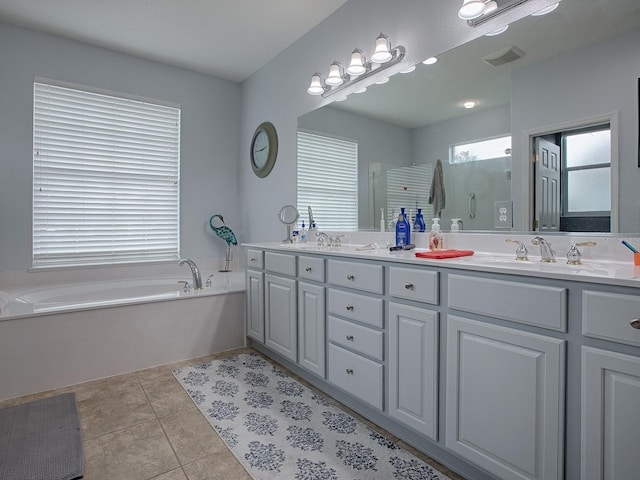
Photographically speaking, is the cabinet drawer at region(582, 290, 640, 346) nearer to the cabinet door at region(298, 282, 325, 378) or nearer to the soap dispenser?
the soap dispenser

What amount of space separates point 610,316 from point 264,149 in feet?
10.4

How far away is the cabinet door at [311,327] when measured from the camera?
7.02 ft

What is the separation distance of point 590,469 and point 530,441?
0.16m

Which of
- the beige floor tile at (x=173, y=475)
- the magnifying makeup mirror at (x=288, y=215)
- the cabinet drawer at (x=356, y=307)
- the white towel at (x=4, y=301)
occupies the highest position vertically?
the magnifying makeup mirror at (x=288, y=215)

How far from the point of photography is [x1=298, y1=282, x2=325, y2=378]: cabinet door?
2141 millimetres

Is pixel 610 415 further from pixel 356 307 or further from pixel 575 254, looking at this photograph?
pixel 356 307

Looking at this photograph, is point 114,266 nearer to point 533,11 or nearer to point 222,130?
point 222,130

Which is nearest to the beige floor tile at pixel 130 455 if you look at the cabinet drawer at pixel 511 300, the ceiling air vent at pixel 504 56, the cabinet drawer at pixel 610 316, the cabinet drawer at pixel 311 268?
the cabinet drawer at pixel 311 268

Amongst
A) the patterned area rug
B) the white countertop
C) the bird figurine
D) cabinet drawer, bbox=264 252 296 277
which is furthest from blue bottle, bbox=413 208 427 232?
the bird figurine

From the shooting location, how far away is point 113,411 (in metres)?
2.04

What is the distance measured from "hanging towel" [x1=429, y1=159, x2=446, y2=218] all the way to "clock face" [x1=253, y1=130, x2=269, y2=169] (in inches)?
76.4

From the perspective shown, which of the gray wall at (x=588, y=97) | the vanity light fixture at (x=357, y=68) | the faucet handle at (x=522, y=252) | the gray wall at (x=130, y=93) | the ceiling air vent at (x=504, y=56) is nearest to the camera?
the gray wall at (x=588, y=97)

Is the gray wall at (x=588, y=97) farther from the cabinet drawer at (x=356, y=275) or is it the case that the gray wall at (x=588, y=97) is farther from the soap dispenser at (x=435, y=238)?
the cabinet drawer at (x=356, y=275)

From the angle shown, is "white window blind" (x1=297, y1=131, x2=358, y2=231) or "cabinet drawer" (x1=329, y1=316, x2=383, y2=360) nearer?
"cabinet drawer" (x1=329, y1=316, x2=383, y2=360)
